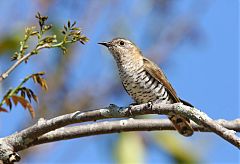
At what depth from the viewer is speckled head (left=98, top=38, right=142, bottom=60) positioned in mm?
5727

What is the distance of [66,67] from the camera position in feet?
16.8

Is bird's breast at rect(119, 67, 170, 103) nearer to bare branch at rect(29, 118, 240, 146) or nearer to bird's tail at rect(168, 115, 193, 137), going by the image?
bird's tail at rect(168, 115, 193, 137)

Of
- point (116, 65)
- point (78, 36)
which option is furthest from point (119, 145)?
point (78, 36)

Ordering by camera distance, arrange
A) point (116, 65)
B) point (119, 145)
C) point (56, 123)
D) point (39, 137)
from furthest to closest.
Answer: point (116, 65), point (119, 145), point (39, 137), point (56, 123)

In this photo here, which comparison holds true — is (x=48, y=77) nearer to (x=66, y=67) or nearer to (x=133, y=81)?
(x=66, y=67)

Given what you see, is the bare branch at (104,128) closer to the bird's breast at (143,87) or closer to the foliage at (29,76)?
the foliage at (29,76)

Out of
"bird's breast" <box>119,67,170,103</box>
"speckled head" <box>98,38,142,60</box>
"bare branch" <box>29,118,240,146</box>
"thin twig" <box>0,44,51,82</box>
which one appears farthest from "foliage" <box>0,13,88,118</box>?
"speckled head" <box>98,38,142,60</box>

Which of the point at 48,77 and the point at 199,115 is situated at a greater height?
the point at 48,77

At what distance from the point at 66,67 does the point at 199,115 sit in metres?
2.49

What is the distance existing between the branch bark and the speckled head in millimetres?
2183

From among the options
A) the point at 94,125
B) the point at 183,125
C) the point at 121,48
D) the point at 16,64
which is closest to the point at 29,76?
the point at 16,64

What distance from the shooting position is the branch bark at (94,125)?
2.98 meters

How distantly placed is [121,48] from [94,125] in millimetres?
2530

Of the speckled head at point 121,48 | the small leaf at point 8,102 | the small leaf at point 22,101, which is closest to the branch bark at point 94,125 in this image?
the small leaf at point 22,101
